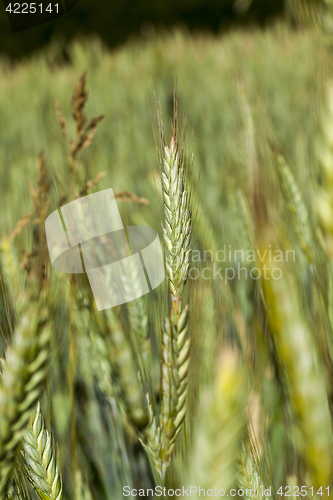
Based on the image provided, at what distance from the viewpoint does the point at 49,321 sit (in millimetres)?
167

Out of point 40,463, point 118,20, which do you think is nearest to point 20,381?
point 40,463

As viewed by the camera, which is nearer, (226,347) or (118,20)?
(226,347)

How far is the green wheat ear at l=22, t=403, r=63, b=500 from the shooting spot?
0.18 metres

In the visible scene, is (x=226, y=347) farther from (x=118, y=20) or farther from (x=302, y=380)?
(x=118, y=20)

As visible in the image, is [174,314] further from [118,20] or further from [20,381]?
[118,20]

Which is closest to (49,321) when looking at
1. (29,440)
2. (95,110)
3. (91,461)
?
(29,440)

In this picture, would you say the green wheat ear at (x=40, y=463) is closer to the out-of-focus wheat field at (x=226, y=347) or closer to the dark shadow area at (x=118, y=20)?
the out-of-focus wheat field at (x=226, y=347)

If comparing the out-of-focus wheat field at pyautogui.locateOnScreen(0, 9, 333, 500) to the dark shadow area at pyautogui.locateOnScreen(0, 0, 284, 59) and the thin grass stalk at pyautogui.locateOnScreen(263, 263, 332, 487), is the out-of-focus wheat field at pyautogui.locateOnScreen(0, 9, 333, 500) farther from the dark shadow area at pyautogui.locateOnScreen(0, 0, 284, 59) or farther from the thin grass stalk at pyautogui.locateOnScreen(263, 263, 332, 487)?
the dark shadow area at pyautogui.locateOnScreen(0, 0, 284, 59)

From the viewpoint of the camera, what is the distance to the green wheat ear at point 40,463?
0.58 feet

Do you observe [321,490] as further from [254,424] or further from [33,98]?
[33,98]

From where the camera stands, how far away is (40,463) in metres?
0.18

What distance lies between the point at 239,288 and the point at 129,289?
8.3 inches

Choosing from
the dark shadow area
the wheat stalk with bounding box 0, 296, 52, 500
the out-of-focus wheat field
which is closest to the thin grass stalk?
the out-of-focus wheat field

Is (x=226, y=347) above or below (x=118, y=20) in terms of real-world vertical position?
below
